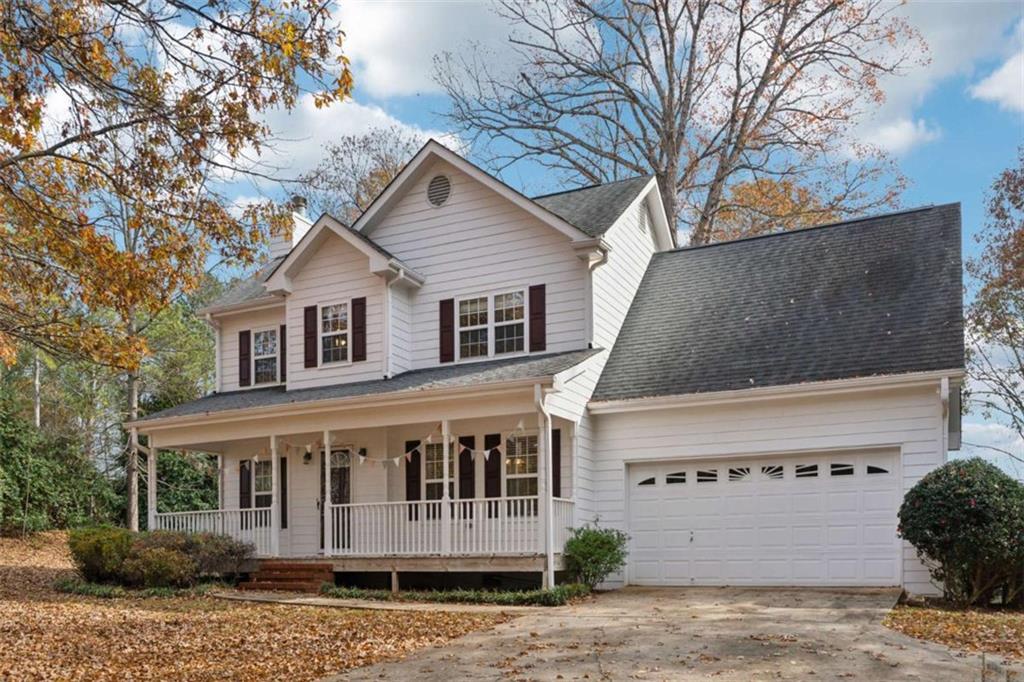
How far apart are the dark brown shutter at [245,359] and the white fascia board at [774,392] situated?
8273 millimetres

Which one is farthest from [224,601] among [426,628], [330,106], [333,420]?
[330,106]

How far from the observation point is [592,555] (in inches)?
611

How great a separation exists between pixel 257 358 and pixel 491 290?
597 centimetres

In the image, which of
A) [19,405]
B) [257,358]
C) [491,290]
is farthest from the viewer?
[19,405]

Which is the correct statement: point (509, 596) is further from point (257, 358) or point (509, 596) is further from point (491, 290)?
point (257, 358)

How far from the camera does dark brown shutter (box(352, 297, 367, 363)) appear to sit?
739 inches

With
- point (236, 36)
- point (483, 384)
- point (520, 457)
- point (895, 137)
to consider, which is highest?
point (895, 137)

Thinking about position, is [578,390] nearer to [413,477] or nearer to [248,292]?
[413,477]

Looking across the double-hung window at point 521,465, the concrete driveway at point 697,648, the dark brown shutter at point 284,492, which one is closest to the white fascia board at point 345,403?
the double-hung window at point 521,465

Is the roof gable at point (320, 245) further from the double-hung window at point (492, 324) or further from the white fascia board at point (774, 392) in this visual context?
the white fascia board at point (774, 392)

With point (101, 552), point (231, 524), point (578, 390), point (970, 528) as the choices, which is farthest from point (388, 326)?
point (970, 528)

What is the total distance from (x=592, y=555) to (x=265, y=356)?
29.8 feet

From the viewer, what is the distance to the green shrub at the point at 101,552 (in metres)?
17.0

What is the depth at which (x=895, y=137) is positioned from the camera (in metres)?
27.4
